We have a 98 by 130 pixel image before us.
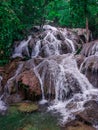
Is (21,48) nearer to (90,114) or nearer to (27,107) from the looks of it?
(27,107)

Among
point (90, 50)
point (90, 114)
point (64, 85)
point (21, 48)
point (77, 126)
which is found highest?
point (21, 48)

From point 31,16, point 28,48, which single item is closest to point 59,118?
point 28,48

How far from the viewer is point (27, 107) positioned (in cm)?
1260

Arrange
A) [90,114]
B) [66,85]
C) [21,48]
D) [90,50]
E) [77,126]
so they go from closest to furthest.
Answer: [77,126] < [90,114] < [66,85] < [90,50] < [21,48]

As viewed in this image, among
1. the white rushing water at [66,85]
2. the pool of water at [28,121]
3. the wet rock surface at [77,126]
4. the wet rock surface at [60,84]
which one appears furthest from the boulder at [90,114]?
A: the pool of water at [28,121]

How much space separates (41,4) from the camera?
26.7 m

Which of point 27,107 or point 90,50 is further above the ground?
point 90,50

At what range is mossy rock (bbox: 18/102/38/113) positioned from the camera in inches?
482

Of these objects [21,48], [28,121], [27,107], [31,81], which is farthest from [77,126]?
[21,48]

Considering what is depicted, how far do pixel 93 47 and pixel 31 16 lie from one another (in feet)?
31.6

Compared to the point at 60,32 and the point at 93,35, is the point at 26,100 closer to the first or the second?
the point at 60,32

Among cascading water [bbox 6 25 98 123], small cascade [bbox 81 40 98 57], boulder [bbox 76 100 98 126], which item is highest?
small cascade [bbox 81 40 98 57]

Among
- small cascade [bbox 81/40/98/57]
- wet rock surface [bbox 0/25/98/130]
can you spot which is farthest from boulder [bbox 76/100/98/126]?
small cascade [bbox 81/40/98/57]

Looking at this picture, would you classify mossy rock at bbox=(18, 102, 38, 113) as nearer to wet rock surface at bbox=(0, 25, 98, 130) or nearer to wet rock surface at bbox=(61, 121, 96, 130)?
wet rock surface at bbox=(0, 25, 98, 130)
